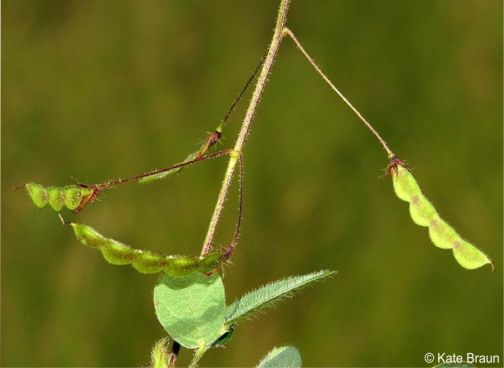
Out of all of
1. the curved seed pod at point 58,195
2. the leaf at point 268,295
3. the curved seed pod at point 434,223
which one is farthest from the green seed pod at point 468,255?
the curved seed pod at point 58,195

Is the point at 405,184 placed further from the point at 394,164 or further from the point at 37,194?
the point at 37,194

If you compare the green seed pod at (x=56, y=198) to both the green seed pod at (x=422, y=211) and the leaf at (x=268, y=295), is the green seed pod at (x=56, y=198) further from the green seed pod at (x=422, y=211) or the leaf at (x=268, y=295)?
the green seed pod at (x=422, y=211)

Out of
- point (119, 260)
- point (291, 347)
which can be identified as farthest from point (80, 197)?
point (291, 347)

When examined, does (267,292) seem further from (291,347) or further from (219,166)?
(219,166)

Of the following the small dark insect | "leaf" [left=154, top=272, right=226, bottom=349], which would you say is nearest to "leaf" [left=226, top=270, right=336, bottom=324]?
"leaf" [left=154, top=272, right=226, bottom=349]

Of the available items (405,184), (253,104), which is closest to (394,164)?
(405,184)

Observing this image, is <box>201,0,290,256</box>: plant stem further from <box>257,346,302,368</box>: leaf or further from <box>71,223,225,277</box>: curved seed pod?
<box>257,346,302,368</box>: leaf
